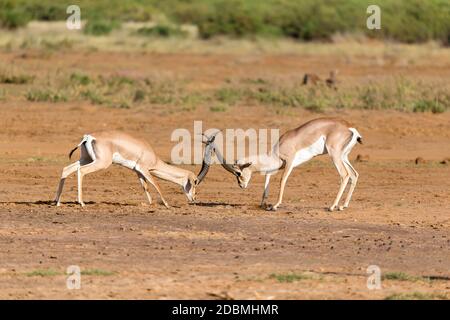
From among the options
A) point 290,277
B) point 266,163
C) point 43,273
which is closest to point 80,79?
point 266,163

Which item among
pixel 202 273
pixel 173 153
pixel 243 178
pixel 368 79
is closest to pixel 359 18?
pixel 368 79

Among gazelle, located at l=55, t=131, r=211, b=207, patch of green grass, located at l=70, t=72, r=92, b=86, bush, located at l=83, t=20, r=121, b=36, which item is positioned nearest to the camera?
gazelle, located at l=55, t=131, r=211, b=207

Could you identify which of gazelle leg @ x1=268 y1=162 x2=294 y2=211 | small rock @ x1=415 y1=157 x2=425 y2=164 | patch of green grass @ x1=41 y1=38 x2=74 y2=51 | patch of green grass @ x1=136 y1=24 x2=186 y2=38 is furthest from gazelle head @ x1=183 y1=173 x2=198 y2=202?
patch of green grass @ x1=136 y1=24 x2=186 y2=38

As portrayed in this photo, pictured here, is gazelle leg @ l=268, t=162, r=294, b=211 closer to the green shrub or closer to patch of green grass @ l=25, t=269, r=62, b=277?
patch of green grass @ l=25, t=269, r=62, b=277

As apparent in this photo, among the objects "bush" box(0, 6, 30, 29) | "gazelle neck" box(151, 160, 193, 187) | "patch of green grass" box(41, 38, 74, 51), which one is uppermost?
"bush" box(0, 6, 30, 29)

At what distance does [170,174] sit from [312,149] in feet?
6.37

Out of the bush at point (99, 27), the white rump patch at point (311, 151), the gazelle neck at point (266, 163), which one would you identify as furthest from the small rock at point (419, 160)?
the bush at point (99, 27)

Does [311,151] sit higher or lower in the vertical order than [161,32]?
lower

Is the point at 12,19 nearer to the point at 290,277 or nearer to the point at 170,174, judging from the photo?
the point at 170,174

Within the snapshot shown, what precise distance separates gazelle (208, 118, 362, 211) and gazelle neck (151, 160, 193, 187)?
61 centimetres

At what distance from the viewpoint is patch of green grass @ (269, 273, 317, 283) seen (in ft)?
34.1

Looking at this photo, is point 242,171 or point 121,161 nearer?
point 121,161

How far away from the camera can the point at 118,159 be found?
15.0 meters
